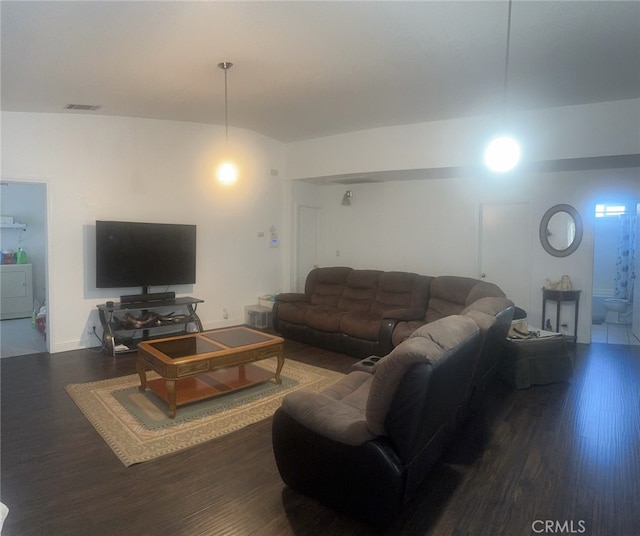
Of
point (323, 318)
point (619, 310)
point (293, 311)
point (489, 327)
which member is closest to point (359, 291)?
point (323, 318)

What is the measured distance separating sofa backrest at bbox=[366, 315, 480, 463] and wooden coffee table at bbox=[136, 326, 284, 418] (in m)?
1.85

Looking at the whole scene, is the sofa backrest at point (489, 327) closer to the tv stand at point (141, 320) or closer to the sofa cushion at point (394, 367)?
the sofa cushion at point (394, 367)

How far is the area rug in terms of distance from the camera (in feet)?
9.39

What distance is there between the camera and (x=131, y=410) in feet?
11.0

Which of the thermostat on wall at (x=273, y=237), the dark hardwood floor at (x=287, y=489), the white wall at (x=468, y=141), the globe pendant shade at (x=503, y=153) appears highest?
the white wall at (x=468, y=141)

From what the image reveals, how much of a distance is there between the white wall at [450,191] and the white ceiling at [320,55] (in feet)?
1.16

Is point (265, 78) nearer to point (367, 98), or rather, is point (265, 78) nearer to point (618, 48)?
point (367, 98)

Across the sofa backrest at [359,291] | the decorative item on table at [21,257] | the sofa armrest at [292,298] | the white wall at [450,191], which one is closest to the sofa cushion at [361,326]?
the sofa backrest at [359,291]

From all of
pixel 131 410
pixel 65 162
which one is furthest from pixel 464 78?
pixel 65 162

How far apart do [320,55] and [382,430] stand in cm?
285

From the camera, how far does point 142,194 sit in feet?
17.7

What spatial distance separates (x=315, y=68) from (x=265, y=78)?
0.54 metres

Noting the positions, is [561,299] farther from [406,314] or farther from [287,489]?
[287,489]

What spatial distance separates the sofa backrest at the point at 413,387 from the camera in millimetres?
1876
